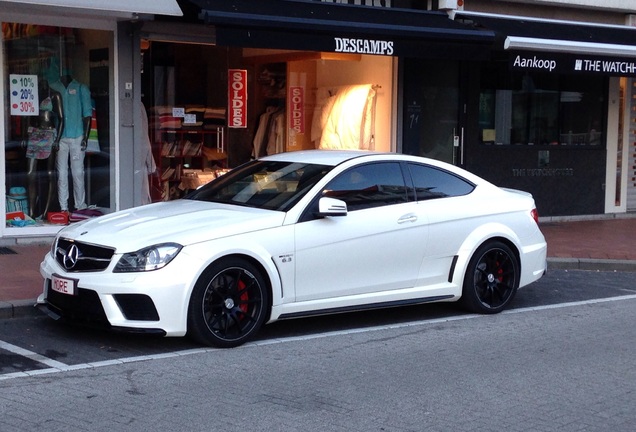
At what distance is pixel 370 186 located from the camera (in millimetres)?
9062

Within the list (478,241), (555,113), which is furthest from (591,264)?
(555,113)

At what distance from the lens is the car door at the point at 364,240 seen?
8.38 metres

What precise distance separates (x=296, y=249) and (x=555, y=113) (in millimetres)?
10774

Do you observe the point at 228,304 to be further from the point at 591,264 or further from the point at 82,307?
the point at 591,264

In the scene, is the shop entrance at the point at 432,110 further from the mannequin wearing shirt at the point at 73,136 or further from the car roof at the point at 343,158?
the car roof at the point at 343,158

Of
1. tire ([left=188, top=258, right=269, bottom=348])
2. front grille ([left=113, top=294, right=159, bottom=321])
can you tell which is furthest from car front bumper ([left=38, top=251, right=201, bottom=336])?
tire ([left=188, top=258, right=269, bottom=348])

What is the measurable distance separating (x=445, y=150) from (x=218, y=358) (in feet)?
31.7

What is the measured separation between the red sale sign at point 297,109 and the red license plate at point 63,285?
834 cm

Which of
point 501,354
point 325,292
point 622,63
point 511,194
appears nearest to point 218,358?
point 325,292

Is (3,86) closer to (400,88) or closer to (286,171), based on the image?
(286,171)

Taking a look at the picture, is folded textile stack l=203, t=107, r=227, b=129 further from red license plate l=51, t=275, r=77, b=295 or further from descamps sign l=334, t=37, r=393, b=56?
red license plate l=51, t=275, r=77, b=295

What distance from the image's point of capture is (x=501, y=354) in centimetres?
814

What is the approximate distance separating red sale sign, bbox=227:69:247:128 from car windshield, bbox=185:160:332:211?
5720mm

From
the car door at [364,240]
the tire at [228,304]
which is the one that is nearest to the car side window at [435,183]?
the car door at [364,240]
